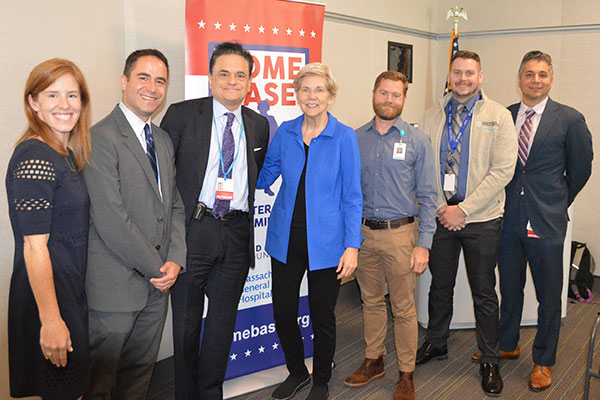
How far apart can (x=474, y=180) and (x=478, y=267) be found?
0.54m

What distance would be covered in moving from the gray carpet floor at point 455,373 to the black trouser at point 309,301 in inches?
12.6

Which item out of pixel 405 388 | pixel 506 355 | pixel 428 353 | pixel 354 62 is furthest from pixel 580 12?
pixel 405 388

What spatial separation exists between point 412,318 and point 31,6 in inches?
100

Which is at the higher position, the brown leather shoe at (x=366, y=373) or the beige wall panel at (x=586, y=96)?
the beige wall panel at (x=586, y=96)

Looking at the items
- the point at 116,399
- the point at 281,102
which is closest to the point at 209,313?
the point at 116,399

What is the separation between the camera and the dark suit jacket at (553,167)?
2764mm

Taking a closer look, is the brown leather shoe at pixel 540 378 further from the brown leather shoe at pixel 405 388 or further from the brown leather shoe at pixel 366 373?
the brown leather shoe at pixel 366 373

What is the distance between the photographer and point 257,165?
2.54m

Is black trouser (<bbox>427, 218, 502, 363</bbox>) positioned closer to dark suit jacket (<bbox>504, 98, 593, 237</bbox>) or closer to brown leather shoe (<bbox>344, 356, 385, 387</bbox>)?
dark suit jacket (<bbox>504, 98, 593, 237</bbox>)

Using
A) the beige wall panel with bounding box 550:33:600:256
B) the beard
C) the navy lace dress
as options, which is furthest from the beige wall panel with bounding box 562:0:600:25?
the navy lace dress

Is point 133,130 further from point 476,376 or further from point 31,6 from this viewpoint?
point 476,376

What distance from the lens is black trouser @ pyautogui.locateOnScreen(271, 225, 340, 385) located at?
2496 millimetres

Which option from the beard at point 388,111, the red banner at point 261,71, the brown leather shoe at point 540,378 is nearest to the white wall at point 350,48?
the red banner at point 261,71

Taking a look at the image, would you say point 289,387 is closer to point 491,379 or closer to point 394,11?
point 491,379
